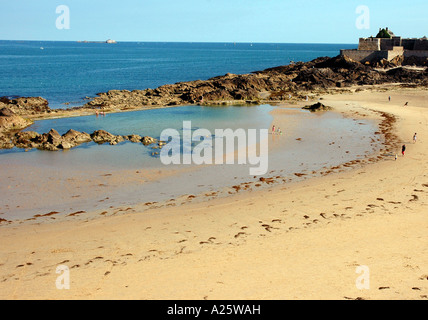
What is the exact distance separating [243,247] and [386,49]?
75.2 m

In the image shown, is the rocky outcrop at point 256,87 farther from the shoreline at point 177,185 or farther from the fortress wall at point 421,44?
the shoreline at point 177,185

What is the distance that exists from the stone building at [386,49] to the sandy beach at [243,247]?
60.8 m

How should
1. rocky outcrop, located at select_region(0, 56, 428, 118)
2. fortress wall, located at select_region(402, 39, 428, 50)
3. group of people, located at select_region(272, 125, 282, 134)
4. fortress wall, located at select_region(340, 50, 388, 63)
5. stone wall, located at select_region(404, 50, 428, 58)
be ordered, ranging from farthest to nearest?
fortress wall, located at select_region(402, 39, 428, 50) → fortress wall, located at select_region(340, 50, 388, 63) → stone wall, located at select_region(404, 50, 428, 58) → rocky outcrop, located at select_region(0, 56, 428, 118) → group of people, located at select_region(272, 125, 282, 134)

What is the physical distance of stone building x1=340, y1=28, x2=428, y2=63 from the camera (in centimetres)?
7138

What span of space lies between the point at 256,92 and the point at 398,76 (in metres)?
29.2

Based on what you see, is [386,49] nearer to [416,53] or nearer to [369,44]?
[369,44]

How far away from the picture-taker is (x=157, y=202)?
17.4 meters

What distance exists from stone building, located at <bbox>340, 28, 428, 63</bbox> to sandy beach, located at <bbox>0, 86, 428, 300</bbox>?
60.8 meters

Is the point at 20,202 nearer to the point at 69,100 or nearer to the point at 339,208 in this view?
the point at 339,208

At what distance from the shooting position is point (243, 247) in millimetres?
12781

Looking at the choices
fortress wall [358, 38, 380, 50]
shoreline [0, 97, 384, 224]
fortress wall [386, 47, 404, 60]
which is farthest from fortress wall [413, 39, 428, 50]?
shoreline [0, 97, 384, 224]

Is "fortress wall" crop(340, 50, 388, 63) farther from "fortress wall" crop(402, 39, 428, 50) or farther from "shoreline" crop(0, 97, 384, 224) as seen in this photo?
"shoreline" crop(0, 97, 384, 224)
